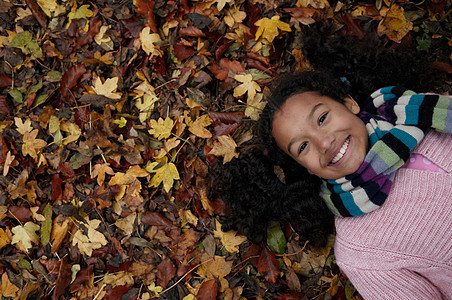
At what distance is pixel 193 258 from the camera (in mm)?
2561

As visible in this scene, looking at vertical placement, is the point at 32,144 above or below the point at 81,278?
above

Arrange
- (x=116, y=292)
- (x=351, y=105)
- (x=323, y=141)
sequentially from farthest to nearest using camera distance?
(x=116, y=292), (x=351, y=105), (x=323, y=141)

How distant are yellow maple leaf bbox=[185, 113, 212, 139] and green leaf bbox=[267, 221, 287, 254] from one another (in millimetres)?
875

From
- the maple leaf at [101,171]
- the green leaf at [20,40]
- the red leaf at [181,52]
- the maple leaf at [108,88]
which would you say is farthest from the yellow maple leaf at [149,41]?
the green leaf at [20,40]

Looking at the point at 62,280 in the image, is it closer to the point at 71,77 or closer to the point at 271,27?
the point at 71,77

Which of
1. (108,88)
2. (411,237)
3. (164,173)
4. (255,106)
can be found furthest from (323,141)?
(108,88)

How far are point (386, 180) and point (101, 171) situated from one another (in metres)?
2.09

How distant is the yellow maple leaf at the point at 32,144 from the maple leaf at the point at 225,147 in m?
1.45

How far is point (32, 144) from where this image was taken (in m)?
2.80

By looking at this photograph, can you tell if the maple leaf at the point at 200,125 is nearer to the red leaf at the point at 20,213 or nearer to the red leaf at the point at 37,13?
the red leaf at the point at 20,213

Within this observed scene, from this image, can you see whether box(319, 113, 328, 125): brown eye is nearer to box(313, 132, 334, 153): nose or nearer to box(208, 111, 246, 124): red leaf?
box(313, 132, 334, 153): nose

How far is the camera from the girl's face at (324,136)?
1898 millimetres

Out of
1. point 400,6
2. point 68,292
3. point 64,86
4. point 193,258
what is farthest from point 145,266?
point 400,6

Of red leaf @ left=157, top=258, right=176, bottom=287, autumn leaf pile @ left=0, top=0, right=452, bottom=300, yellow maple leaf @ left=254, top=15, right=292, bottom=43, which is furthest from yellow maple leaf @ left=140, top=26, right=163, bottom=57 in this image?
red leaf @ left=157, top=258, right=176, bottom=287
